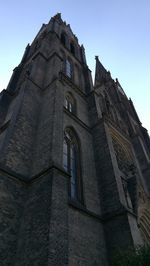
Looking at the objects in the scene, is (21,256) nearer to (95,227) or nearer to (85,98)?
(95,227)

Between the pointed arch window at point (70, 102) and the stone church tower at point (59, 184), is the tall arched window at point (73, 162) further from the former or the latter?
the pointed arch window at point (70, 102)

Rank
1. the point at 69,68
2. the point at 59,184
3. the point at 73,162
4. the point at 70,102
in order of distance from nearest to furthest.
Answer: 1. the point at 59,184
2. the point at 73,162
3. the point at 70,102
4. the point at 69,68

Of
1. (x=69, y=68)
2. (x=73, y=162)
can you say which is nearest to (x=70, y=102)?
(x=73, y=162)

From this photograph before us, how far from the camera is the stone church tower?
A: 6207 millimetres

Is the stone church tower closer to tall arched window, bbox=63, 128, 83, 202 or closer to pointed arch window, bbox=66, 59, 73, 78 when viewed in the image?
tall arched window, bbox=63, 128, 83, 202

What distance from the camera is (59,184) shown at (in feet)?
23.3

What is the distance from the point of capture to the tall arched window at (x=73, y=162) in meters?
9.91

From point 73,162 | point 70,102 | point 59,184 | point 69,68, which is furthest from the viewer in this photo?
point 69,68

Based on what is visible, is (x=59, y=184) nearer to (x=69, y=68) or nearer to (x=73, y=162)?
(x=73, y=162)

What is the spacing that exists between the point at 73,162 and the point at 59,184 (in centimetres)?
420

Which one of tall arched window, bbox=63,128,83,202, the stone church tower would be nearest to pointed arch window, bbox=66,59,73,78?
the stone church tower

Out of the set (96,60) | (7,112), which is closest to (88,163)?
(7,112)

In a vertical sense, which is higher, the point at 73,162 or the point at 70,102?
the point at 70,102

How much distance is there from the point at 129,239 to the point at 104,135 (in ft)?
20.7
